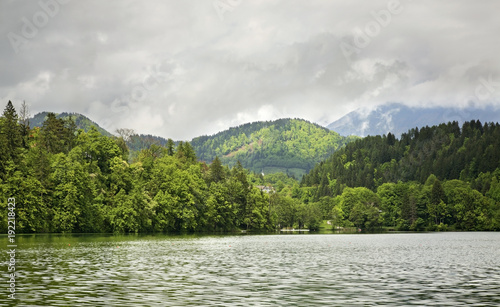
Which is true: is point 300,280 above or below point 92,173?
below

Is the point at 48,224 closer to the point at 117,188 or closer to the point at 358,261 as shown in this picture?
the point at 117,188

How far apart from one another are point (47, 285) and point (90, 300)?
6.98 m

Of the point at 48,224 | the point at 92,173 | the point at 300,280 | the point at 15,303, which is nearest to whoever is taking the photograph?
the point at 15,303

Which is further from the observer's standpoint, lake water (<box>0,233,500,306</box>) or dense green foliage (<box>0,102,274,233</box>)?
dense green foliage (<box>0,102,274,233</box>)

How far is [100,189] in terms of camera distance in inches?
5305

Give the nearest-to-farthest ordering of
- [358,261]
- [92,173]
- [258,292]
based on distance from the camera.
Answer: [258,292] < [358,261] < [92,173]

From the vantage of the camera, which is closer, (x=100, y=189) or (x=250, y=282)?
(x=250, y=282)

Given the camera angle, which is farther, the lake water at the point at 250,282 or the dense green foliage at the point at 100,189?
the dense green foliage at the point at 100,189

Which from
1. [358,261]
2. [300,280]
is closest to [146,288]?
[300,280]

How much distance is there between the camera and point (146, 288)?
3306 cm

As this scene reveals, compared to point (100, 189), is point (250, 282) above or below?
below

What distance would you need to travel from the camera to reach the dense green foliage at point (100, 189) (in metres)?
114

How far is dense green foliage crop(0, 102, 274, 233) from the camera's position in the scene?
375 ft

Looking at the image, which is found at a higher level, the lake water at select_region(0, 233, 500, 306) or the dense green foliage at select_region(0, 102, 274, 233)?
the dense green foliage at select_region(0, 102, 274, 233)
